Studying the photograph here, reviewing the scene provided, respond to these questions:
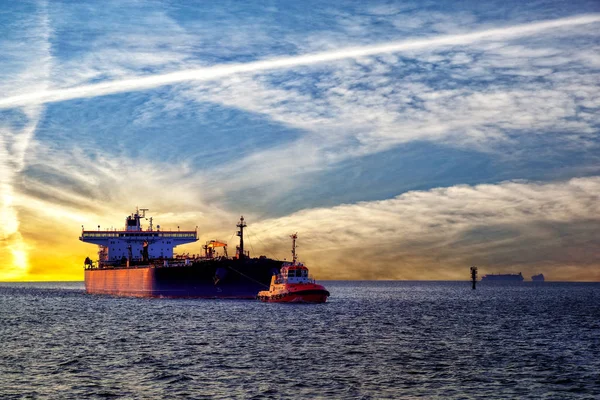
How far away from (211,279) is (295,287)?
56.4 ft

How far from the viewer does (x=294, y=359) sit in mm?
40688

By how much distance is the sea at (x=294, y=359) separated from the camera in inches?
1233

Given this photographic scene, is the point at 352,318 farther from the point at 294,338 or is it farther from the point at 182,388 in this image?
the point at 182,388

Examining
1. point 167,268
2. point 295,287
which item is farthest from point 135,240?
point 295,287

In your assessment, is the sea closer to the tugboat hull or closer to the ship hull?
the tugboat hull

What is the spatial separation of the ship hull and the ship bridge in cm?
2456

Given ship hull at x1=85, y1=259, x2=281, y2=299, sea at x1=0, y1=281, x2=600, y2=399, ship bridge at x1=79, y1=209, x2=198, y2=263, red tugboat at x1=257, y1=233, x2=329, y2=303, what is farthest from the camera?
ship bridge at x1=79, y1=209, x2=198, y2=263

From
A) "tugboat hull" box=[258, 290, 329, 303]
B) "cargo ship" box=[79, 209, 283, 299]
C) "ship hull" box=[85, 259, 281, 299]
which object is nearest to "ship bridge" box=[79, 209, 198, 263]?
"cargo ship" box=[79, 209, 283, 299]

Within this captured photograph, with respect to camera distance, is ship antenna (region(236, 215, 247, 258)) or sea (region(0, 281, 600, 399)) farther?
ship antenna (region(236, 215, 247, 258))

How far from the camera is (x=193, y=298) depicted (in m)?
106

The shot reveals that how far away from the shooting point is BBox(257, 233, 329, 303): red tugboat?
89.6 meters

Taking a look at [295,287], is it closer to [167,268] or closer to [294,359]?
[167,268]

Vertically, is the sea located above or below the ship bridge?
below

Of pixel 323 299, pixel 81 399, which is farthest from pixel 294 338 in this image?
pixel 323 299
